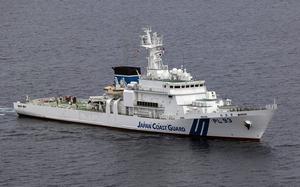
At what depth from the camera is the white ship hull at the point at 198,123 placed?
111 meters

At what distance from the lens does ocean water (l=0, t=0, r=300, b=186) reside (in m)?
101

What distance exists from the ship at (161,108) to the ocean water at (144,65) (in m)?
1.38

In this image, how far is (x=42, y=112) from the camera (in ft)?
417

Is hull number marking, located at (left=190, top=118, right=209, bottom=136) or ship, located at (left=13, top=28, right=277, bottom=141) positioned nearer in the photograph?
ship, located at (left=13, top=28, right=277, bottom=141)

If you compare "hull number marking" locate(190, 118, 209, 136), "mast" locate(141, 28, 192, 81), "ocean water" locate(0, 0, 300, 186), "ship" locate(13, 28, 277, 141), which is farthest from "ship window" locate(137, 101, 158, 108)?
"hull number marking" locate(190, 118, 209, 136)

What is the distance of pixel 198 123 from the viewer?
4471 inches

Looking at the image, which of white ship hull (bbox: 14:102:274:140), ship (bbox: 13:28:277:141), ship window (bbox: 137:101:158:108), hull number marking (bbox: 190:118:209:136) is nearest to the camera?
white ship hull (bbox: 14:102:274:140)

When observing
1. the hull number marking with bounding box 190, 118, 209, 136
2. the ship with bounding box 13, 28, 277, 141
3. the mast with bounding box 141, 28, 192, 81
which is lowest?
the hull number marking with bounding box 190, 118, 209, 136

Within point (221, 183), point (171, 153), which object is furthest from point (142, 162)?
point (221, 183)

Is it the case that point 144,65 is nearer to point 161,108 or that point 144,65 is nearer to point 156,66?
point 156,66

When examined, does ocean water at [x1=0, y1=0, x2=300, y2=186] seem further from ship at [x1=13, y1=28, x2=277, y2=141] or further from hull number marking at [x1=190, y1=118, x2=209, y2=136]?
ship at [x1=13, y1=28, x2=277, y2=141]

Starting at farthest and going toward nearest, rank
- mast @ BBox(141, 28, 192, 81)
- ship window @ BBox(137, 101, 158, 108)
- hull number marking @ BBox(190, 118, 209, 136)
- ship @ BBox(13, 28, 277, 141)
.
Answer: ship window @ BBox(137, 101, 158, 108)
mast @ BBox(141, 28, 192, 81)
hull number marking @ BBox(190, 118, 209, 136)
ship @ BBox(13, 28, 277, 141)

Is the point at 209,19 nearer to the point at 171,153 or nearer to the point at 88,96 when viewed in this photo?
the point at 88,96

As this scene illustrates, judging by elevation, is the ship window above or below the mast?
below
